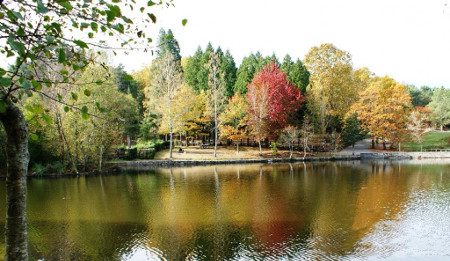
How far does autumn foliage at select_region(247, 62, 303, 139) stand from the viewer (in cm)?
3216

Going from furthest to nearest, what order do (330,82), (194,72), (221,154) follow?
(194,72)
(330,82)
(221,154)

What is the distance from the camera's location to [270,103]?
32531mm

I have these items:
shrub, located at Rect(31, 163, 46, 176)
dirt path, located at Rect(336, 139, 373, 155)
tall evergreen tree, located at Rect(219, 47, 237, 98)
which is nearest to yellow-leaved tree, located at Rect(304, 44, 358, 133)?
dirt path, located at Rect(336, 139, 373, 155)

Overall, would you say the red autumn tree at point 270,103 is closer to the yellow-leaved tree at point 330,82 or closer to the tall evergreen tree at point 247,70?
the yellow-leaved tree at point 330,82

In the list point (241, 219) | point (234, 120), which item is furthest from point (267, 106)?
point (241, 219)

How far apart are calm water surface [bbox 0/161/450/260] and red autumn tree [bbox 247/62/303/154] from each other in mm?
12830

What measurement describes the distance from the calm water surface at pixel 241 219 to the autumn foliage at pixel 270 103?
42.3 feet

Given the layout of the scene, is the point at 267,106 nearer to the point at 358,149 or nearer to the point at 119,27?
the point at 358,149

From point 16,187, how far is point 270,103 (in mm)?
29919

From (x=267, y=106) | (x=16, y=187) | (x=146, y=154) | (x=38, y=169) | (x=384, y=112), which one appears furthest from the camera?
(x=384, y=112)

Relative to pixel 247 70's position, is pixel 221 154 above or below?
below

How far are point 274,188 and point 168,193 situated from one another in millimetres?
5447

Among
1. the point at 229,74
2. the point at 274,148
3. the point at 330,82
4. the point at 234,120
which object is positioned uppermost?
the point at 229,74

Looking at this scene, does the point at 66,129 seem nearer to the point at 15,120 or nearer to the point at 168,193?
the point at 168,193
